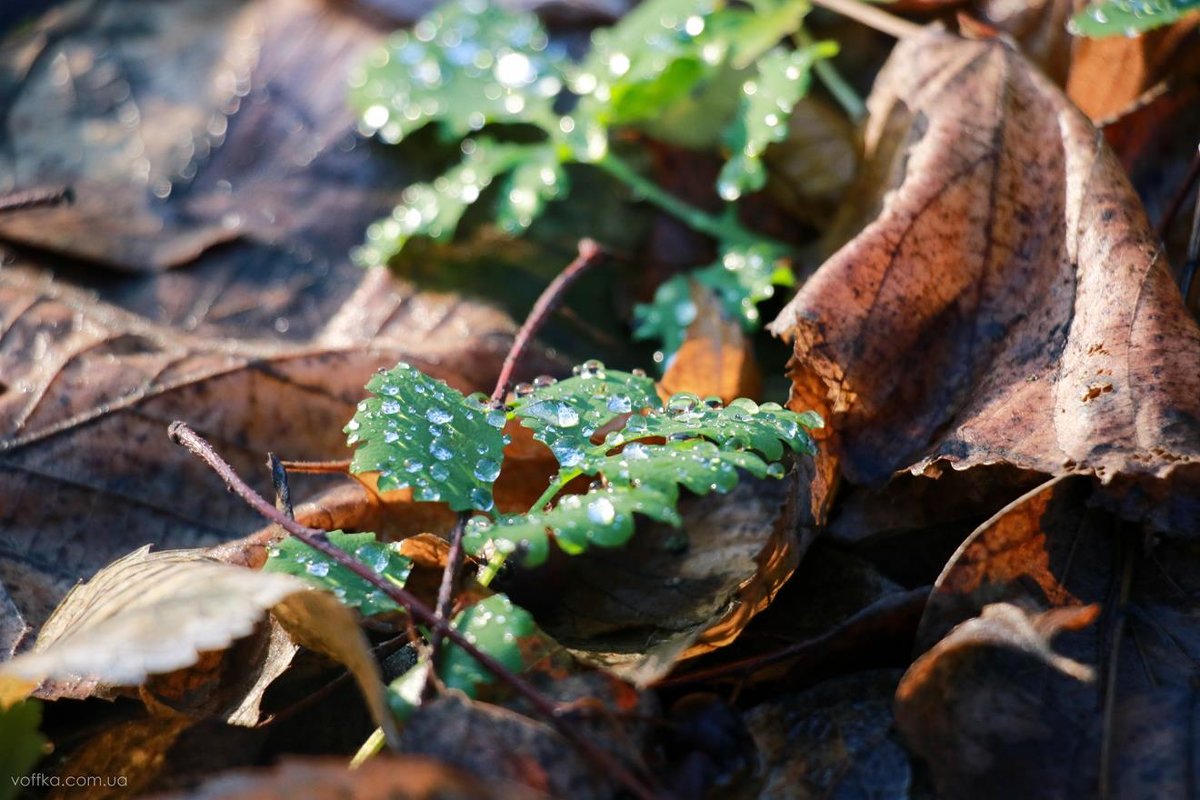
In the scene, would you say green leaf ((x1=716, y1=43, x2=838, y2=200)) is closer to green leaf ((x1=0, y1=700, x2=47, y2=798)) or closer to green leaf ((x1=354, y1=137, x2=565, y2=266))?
green leaf ((x1=354, y1=137, x2=565, y2=266))

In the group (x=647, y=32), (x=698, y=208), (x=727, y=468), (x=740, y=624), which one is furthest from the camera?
(x=698, y=208)

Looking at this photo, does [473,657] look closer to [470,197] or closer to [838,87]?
[470,197]

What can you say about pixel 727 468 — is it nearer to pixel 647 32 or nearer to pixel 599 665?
pixel 599 665

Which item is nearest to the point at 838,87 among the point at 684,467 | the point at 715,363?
the point at 715,363

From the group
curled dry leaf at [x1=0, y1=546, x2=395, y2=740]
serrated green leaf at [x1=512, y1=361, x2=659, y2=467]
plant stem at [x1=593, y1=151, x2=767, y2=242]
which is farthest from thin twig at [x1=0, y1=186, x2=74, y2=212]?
serrated green leaf at [x1=512, y1=361, x2=659, y2=467]

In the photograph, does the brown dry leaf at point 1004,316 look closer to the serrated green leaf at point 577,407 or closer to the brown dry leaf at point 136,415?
the serrated green leaf at point 577,407

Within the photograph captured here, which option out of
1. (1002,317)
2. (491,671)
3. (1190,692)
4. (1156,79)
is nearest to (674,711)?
(491,671)
